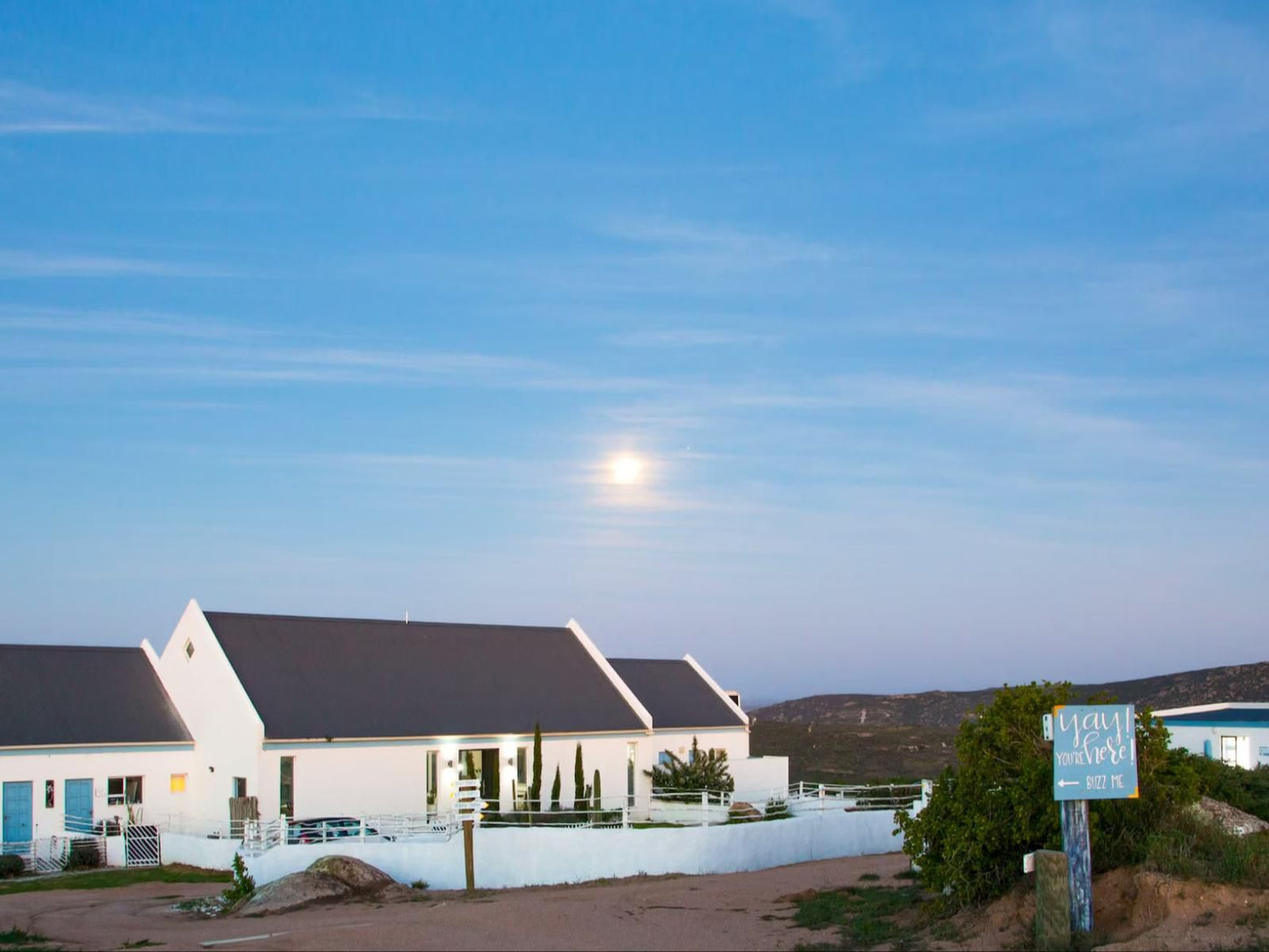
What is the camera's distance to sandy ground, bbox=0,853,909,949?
18.6 m

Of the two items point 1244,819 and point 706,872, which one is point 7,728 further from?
point 1244,819

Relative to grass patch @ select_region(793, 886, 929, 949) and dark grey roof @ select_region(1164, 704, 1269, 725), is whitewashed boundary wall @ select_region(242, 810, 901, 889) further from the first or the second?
dark grey roof @ select_region(1164, 704, 1269, 725)

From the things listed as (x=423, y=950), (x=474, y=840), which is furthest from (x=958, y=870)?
(x=474, y=840)

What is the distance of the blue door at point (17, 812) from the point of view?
116ft

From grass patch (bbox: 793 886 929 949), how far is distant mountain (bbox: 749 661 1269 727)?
2125 inches

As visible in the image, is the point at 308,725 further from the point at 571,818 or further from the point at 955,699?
the point at 955,699

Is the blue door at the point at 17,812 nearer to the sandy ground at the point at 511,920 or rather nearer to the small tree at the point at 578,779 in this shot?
the sandy ground at the point at 511,920

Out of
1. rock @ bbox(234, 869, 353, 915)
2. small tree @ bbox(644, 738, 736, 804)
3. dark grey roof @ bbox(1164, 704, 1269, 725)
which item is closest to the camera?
rock @ bbox(234, 869, 353, 915)

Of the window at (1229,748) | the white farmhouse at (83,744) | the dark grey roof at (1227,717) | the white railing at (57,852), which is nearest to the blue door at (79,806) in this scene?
the white farmhouse at (83,744)

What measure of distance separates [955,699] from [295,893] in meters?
95.3

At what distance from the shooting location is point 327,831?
106 feet

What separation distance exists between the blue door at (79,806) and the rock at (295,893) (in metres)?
12.8

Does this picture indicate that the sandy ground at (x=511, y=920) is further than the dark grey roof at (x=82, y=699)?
No

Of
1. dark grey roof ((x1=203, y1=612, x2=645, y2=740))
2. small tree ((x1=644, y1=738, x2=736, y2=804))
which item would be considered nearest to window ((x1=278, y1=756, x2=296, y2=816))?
dark grey roof ((x1=203, y1=612, x2=645, y2=740))
